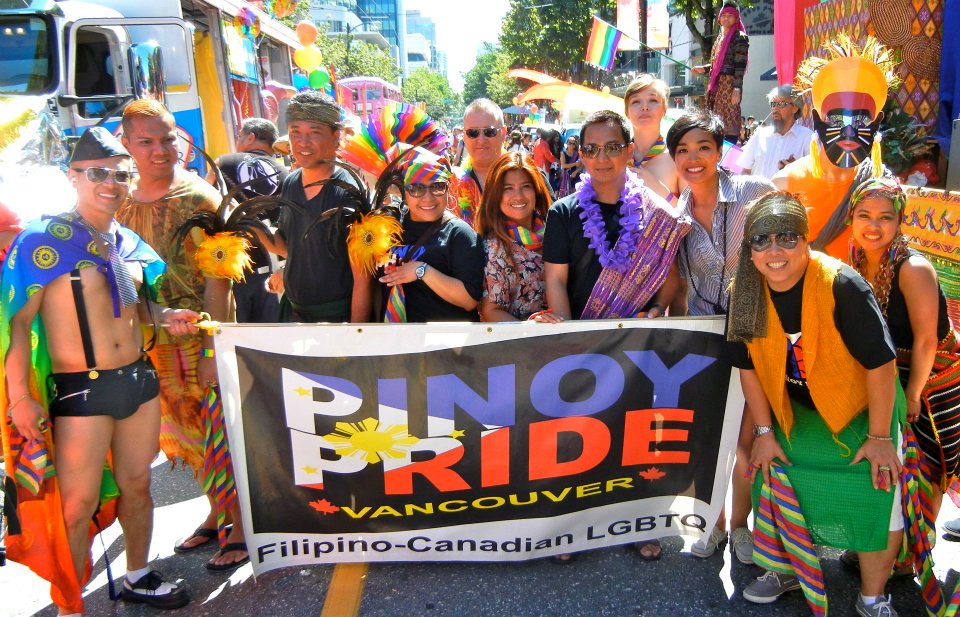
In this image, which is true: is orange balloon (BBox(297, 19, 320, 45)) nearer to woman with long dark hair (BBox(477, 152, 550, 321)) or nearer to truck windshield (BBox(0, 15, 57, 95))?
truck windshield (BBox(0, 15, 57, 95))

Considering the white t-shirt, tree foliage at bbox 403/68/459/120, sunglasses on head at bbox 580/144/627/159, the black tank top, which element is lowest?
the black tank top

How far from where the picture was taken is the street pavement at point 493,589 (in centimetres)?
259

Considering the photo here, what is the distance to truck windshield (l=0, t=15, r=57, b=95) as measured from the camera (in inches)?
272

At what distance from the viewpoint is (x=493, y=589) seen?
8.93 feet

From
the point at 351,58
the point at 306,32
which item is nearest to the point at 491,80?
the point at 351,58

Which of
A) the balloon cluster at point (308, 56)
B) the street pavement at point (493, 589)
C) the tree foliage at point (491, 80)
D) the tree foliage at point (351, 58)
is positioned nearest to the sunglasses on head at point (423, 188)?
the street pavement at point (493, 589)

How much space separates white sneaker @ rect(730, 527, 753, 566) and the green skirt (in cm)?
38

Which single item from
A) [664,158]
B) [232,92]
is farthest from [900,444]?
[232,92]

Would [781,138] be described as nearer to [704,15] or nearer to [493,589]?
[493,589]

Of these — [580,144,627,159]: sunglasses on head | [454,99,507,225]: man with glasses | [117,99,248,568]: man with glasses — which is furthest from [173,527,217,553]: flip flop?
[580,144,627,159]: sunglasses on head

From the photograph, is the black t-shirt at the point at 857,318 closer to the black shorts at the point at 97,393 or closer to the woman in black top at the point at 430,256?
the woman in black top at the point at 430,256

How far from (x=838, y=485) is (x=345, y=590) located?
6.30 ft

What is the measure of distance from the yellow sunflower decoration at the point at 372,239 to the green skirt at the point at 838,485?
1773 mm

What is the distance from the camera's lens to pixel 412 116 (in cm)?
338
